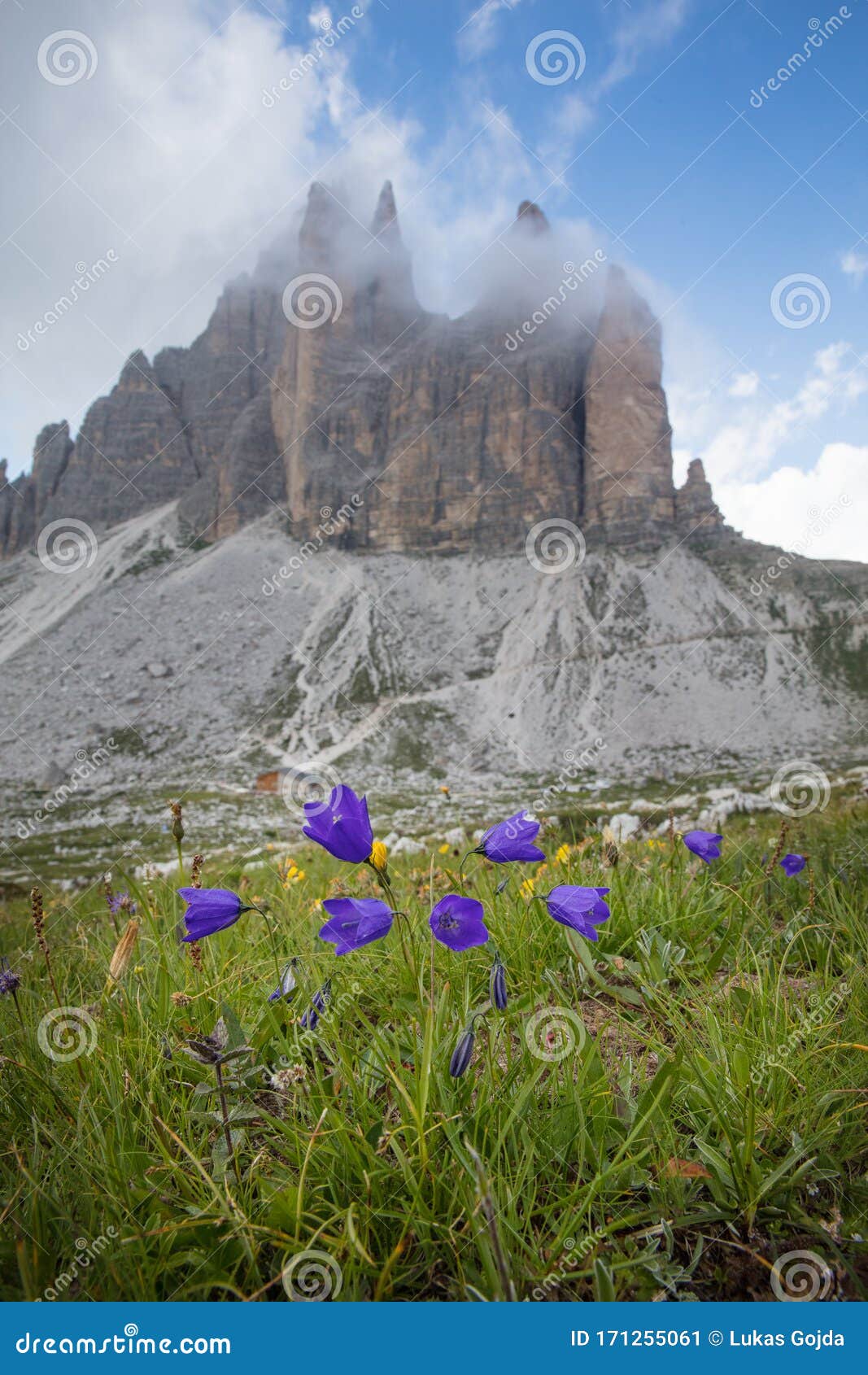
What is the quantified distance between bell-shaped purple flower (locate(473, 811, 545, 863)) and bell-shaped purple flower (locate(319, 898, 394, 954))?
363 mm

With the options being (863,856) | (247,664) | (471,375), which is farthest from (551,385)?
(863,856)

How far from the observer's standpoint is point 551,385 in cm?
10656

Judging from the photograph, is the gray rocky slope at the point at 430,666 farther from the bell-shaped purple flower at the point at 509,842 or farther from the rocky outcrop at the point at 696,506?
the bell-shaped purple flower at the point at 509,842

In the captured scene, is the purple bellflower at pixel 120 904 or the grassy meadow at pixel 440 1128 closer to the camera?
the grassy meadow at pixel 440 1128

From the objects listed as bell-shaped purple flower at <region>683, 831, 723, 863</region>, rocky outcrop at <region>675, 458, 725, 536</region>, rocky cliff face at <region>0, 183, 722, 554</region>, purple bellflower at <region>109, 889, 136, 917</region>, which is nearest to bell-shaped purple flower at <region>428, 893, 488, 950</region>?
bell-shaped purple flower at <region>683, 831, 723, 863</region>

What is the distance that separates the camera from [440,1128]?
74.8 inches

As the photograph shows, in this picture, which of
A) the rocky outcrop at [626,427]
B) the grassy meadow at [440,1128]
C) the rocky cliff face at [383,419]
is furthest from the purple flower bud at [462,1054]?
the rocky outcrop at [626,427]

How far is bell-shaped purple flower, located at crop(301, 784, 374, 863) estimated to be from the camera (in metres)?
1.86

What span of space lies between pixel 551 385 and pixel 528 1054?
118 metres

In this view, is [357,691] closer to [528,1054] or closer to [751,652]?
[751,652]

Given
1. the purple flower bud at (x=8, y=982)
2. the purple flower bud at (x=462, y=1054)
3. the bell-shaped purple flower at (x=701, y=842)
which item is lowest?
the purple flower bud at (x=8, y=982)

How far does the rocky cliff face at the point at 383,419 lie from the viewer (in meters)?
101

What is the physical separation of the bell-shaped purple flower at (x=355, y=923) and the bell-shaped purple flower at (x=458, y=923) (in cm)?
15

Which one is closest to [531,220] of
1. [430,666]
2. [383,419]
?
[383,419]
